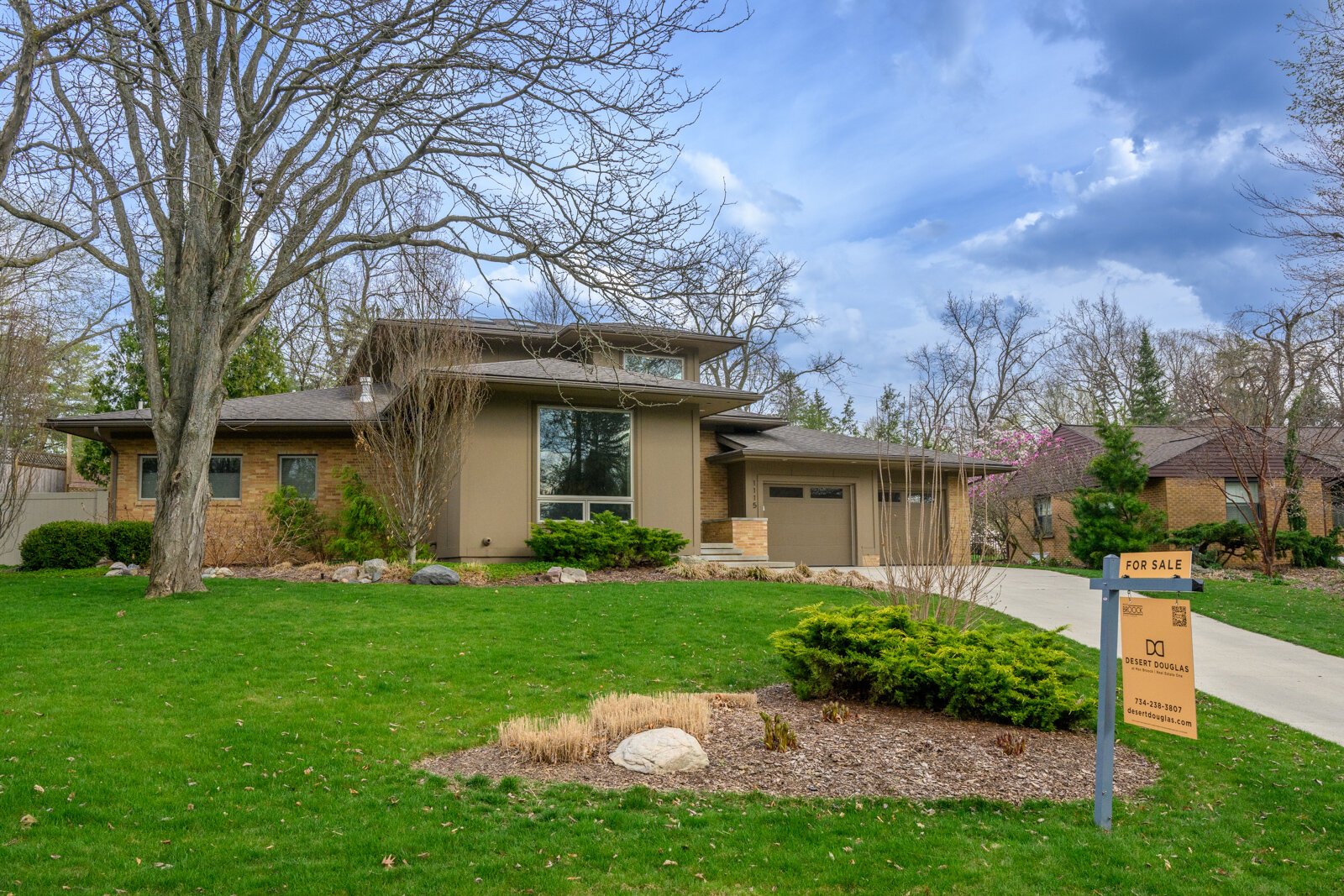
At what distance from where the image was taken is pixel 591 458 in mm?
15539

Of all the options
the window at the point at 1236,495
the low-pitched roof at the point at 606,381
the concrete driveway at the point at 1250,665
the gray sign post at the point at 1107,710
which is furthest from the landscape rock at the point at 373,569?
the window at the point at 1236,495

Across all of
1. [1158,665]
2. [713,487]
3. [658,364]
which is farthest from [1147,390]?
[1158,665]

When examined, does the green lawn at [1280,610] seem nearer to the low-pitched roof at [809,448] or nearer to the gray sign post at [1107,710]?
the low-pitched roof at [809,448]

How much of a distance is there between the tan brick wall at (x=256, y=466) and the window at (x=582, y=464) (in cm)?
463

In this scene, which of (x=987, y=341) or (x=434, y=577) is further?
(x=987, y=341)

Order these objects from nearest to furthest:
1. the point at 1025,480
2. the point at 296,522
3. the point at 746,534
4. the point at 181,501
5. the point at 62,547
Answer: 1. the point at 181,501
2. the point at 62,547
3. the point at 296,522
4. the point at 746,534
5. the point at 1025,480

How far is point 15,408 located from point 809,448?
564 inches

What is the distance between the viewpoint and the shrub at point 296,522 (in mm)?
16469

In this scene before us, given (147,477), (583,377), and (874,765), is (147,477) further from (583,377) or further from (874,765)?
(874,765)

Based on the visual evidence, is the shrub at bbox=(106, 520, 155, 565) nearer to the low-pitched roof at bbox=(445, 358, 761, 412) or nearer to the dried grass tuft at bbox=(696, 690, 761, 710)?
the low-pitched roof at bbox=(445, 358, 761, 412)

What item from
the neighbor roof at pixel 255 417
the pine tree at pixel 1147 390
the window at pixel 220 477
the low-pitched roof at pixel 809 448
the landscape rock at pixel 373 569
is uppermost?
the pine tree at pixel 1147 390

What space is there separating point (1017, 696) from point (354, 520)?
41.6 ft

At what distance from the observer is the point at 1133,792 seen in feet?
17.0

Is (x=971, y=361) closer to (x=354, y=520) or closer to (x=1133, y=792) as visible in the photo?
(x=354, y=520)
